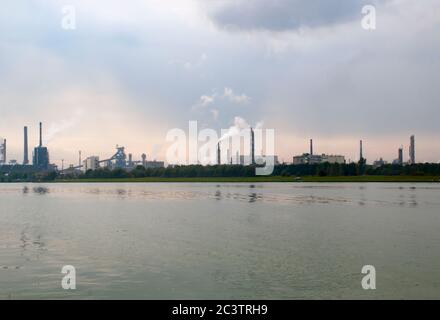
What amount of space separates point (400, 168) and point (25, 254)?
161333mm

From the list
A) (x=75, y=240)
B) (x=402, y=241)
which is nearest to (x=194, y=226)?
(x=75, y=240)

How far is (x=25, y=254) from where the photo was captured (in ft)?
77.6

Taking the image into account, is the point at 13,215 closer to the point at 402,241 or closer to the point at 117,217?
the point at 117,217
